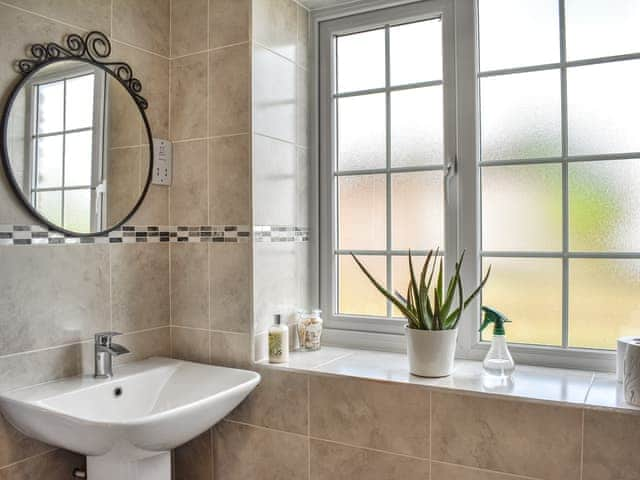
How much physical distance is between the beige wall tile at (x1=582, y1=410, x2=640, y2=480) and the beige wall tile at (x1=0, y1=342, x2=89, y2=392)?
152 centimetres

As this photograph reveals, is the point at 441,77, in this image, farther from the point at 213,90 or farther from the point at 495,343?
the point at 495,343

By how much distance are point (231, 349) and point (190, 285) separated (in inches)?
11.7

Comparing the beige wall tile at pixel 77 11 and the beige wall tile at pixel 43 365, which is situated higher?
the beige wall tile at pixel 77 11

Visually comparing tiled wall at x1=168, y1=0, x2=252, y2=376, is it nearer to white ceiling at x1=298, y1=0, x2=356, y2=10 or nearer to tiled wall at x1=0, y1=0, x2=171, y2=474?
tiled wall at x1=0, y1=0, x2=171, y2=474

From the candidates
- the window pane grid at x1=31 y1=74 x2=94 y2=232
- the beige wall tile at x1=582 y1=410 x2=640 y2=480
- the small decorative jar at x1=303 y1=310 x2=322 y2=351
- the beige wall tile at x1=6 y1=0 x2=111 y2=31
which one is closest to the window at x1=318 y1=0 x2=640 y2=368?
the small decorative jar at x1=303 y1=310 x2=322 y2=351

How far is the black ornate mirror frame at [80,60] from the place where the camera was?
1.62 meters

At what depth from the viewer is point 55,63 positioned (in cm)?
173

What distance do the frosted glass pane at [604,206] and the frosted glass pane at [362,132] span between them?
2.34ft

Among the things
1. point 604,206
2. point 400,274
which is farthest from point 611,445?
point 400,274

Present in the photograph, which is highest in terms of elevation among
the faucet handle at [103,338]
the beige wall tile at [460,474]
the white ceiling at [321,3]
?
the white ceiling at [321,3]

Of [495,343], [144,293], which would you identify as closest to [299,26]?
[144,293]

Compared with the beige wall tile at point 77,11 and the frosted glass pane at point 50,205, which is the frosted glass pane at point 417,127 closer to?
the beige wall tile at point 77,11

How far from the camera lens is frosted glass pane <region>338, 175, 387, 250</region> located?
85.2 inches

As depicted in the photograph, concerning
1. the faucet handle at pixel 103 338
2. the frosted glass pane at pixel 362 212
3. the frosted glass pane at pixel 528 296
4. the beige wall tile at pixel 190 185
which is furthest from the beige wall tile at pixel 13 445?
the frosted glass pane at pixel 528 296
